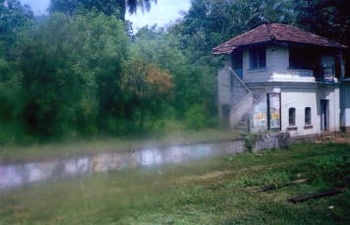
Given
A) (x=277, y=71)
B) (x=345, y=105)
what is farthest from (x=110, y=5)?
(x=345, y=105)

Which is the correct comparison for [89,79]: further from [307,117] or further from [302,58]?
[307,117]

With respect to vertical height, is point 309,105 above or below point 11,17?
below

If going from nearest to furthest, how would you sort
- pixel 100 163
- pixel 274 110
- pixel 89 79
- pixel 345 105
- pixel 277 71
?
pixel 100 163 → pixel 89 79 → pixel 274 110 → pixel 277 71 → pixel 345 105

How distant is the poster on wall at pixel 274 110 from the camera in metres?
17.3

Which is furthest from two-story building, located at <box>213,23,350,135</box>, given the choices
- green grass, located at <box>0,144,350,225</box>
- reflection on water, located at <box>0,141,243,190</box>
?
green grass, located at <box>0,144,350,225</box>

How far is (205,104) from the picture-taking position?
61.7 feet

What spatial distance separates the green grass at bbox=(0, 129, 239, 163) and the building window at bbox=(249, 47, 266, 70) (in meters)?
4.67

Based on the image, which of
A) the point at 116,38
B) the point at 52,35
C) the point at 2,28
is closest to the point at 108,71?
the point at 116,38

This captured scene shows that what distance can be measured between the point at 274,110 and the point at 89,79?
31.7ft

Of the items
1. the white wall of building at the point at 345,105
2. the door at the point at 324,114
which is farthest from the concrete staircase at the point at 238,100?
the white wall of building at the point at 345,105

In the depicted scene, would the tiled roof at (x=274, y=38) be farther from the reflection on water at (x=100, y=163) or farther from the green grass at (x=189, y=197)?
the green grass at (x=189, y=197)

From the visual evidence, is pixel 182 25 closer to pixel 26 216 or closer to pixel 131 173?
pixel 131 173

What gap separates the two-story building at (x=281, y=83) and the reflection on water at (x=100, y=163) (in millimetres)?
3720

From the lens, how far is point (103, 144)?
1554 cm
